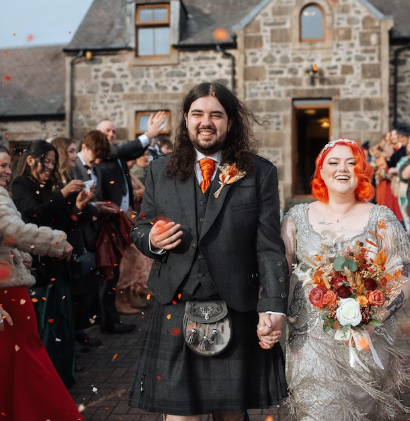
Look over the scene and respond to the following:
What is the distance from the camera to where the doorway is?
1520 centimetres

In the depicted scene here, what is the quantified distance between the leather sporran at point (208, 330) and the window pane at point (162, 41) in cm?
1385

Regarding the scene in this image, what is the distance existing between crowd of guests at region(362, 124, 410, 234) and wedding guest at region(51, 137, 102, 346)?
4.82 metres

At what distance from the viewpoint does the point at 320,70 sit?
14898 millimetres

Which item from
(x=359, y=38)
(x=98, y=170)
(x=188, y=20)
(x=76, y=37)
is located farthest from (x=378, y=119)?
(x=98, y=170)

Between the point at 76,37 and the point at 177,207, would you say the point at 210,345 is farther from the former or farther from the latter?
the point at 76,37

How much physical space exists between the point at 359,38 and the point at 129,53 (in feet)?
20.2

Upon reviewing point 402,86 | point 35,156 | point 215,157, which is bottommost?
point 215,157

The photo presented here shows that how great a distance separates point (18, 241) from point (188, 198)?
1179 millimetres

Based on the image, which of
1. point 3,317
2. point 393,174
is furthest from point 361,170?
point 393,174

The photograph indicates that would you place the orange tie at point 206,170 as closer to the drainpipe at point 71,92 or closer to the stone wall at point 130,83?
the stone wall at point 130,83

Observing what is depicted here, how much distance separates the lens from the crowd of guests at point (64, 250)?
359 centimetres

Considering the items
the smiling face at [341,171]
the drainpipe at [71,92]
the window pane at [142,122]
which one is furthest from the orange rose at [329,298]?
the drainpipe at [71,92]

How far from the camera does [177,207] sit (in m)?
3.00

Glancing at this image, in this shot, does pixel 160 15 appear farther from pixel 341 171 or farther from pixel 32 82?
pixel 341 171
